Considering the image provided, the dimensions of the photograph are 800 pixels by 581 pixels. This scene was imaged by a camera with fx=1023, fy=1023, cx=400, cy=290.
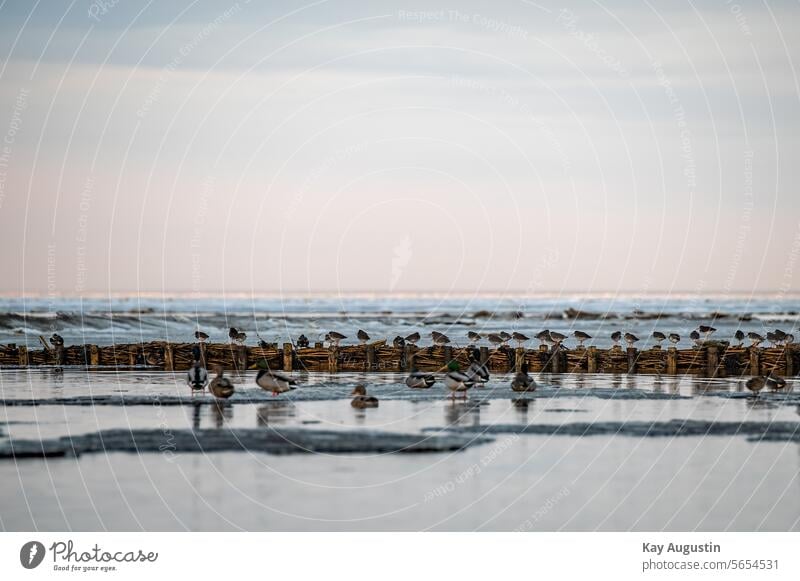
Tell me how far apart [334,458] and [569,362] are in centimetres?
1376

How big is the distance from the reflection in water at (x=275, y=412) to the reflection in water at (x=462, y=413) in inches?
105

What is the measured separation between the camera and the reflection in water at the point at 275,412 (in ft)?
54.1

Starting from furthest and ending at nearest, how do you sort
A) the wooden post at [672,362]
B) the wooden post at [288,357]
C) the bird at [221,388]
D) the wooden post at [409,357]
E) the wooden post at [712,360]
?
the wooden post at [409,357] → the wooden post at [288,357] → the wooden post at [672,362] → the wooden post at [712,360] → the bird at [221,388]

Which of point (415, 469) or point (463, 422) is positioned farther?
point (463, 422)

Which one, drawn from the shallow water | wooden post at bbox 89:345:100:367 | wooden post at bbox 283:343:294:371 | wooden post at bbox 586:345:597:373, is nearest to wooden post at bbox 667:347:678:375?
wooden post at bbox 586:345:597:373

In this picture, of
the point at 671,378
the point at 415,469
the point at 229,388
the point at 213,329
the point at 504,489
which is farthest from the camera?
the point at 213,329

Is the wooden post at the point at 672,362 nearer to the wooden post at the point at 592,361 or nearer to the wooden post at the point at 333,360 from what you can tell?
the wooden post at the point at 592,361

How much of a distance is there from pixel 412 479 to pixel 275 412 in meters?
5.53

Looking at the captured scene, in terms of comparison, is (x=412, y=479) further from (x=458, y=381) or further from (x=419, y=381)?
(x=419, y=381)

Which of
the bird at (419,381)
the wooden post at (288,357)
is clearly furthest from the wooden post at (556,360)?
the wooden post at (288,357)

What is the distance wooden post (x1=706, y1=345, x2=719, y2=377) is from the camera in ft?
81.0
